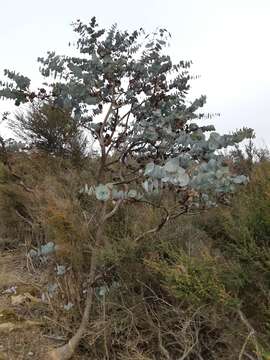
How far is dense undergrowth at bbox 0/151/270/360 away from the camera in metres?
2.45

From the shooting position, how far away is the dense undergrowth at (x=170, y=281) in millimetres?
2447

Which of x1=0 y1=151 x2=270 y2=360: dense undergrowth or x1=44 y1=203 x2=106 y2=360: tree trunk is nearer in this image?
x1=0 y1=151 x2=270 y2=360: dense undergrowth

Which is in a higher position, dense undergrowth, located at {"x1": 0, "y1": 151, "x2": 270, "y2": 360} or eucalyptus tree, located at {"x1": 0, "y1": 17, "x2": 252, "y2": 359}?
eucalyptus tree, located at {"x1": 0, "y1": 17, "x2": 252, "y2": 359}

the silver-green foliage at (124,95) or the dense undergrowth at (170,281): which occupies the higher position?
the silver-green foliage at (124,95)

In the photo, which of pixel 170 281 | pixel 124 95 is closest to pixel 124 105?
pixel 124 95

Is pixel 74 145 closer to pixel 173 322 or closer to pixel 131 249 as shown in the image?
pixel 131 249

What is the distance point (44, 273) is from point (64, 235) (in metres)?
0.72

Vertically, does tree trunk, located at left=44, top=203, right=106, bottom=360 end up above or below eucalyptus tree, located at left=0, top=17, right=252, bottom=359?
below

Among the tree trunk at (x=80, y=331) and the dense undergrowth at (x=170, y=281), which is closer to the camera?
the dense undergrowth at (x=170, y=281)

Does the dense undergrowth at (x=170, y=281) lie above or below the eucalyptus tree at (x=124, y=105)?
below

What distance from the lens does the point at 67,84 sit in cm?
345

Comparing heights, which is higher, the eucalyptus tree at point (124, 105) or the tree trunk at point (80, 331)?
the eucalyptus tree at point (124, 105)

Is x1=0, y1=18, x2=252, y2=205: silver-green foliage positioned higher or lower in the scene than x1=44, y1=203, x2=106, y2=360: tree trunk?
higher

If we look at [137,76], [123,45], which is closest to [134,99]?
[137,76]
